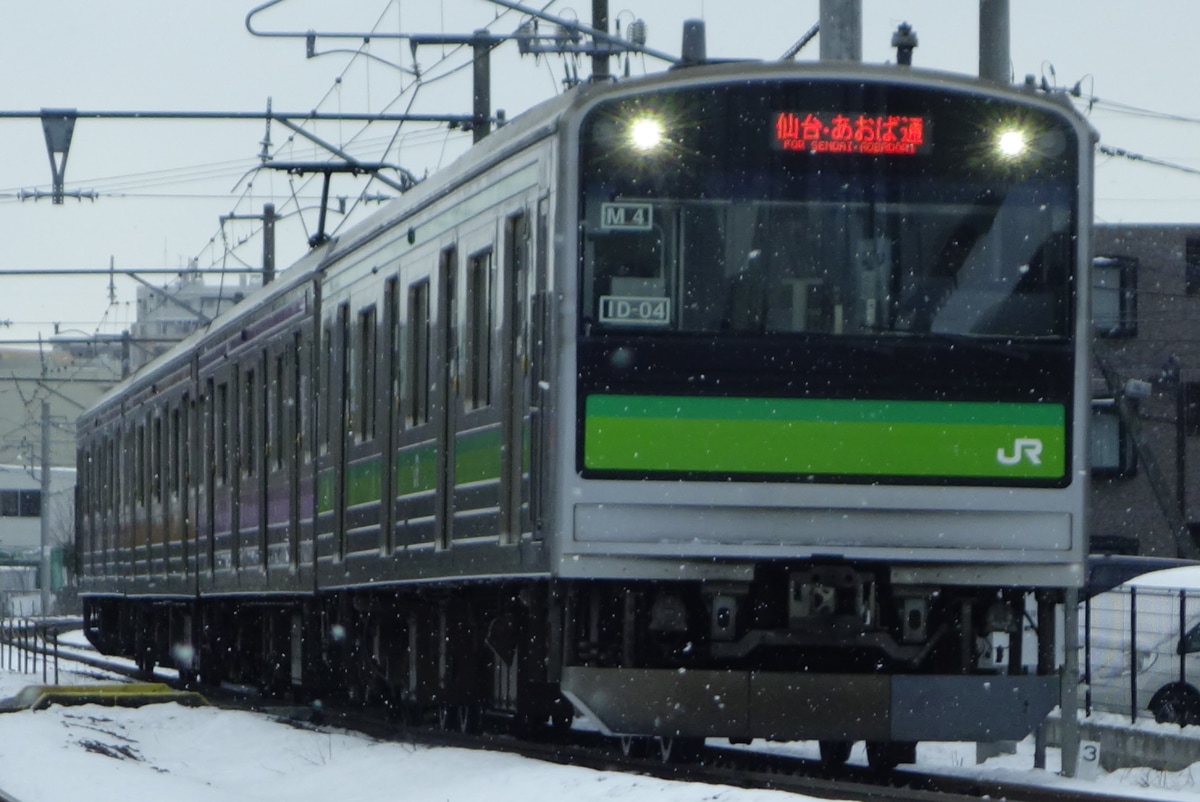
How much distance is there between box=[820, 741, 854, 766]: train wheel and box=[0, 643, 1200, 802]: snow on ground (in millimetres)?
663

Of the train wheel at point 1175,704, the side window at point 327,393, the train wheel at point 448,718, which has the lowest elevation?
the train wheel at point 1175,704

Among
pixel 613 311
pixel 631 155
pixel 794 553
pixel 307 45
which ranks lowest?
pixel 794 553

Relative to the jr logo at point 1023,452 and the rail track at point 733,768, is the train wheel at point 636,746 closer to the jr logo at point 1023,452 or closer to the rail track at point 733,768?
the rail track at point 733,768

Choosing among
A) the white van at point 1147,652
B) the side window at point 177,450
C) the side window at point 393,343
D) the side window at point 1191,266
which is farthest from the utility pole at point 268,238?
the side window at point 393,343

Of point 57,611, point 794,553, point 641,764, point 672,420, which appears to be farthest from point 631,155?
point 57,611

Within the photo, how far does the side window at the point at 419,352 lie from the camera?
1387 cm

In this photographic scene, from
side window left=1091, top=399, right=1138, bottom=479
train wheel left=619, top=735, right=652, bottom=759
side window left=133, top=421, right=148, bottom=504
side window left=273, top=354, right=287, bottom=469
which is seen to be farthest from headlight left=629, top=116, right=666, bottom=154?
side window left=1091, top=399, right=1138, bottom=479

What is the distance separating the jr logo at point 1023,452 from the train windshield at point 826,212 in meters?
0.52

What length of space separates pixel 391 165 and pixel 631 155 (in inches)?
403

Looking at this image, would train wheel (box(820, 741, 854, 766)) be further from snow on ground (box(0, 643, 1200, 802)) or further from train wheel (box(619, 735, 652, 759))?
train wheel (box(619, 735, 652, 759))

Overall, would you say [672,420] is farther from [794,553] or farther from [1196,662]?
[1196,662]

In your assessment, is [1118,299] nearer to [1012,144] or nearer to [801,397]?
[1012,144]

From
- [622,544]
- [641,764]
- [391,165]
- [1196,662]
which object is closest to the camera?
[622,544]

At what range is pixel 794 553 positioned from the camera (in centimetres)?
1088
